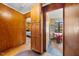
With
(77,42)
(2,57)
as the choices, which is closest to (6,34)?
(2,57)

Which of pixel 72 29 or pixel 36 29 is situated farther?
pixel 36 29

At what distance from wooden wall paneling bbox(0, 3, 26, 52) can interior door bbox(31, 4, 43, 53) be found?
0.17 m

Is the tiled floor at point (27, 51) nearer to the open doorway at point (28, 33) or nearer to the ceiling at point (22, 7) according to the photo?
the open doorway at point (28, 33)

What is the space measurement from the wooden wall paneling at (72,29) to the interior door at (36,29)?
42 cm

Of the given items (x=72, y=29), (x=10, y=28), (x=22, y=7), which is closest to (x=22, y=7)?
(x=22, y=7)

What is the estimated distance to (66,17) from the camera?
1.64 meters

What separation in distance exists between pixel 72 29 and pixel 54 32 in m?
0.29

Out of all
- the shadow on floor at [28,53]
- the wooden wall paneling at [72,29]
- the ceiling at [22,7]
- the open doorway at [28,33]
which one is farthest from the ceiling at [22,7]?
the shadow on floor at [28,53]

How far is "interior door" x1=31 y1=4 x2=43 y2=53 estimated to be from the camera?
171 cm

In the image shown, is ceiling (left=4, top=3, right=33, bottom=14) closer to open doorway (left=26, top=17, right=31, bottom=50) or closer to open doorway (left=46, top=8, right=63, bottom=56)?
open doorway (left=26, top=17, right=31, bottom=50)

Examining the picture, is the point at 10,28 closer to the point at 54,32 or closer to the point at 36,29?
the point at 36,29

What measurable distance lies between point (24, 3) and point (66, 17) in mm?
713

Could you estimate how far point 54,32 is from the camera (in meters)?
1.70

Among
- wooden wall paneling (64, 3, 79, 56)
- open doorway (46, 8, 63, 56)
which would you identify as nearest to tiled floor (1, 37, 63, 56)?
open doorway (46, 8, 63, 56)
